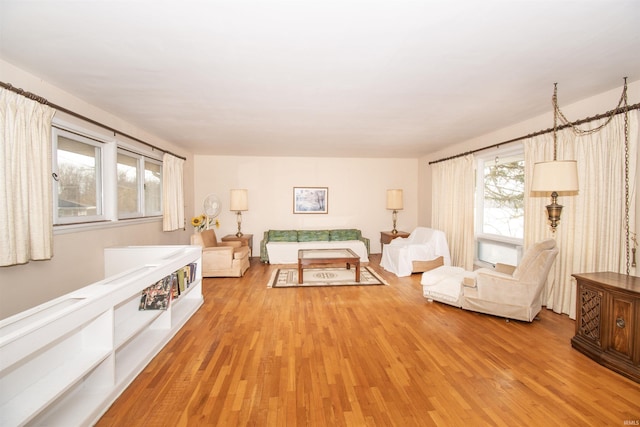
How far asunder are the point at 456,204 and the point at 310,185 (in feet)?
10.6

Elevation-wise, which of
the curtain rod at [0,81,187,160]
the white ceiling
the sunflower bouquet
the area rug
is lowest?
the area rug

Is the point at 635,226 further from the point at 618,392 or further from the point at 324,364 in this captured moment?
the point at 324,364

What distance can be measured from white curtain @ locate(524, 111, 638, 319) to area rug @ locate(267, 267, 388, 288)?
2.19 metres

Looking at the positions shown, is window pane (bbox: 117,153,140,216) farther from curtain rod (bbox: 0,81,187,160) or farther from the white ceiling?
the white ceiling

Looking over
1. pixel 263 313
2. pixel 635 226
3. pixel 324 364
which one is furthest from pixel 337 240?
pixel 635 226

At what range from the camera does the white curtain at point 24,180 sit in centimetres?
201

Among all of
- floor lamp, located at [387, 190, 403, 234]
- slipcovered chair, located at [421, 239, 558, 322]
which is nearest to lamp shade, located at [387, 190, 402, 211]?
floor lamp, located at [387, 190, 403, 234]

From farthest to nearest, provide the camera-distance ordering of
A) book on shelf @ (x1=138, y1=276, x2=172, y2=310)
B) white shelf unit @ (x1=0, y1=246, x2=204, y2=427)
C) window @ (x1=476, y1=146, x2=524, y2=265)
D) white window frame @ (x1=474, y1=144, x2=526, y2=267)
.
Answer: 1. white window frame @ (x1=474, y1=144, x2=526, y2=267)
2. window @ (x1=476, y1=146, x2=524, y2=265)
3. book on shelf @ (x1=138, y1=276, x2=172, y2=310)
4. white shelf unit @ (x1=0, y1=246, x2=204, y2=427)

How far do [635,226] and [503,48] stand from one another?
2.21 metres

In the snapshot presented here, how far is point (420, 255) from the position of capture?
16.1ft

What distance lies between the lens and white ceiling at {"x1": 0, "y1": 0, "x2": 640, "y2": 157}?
62.5 inches

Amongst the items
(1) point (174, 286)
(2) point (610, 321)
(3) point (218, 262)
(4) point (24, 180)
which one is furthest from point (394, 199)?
(4) point (24, 180)

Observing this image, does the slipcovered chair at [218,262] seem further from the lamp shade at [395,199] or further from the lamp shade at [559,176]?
the lamp shade at [559,176]

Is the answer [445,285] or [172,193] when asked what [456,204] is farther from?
[172,193]
